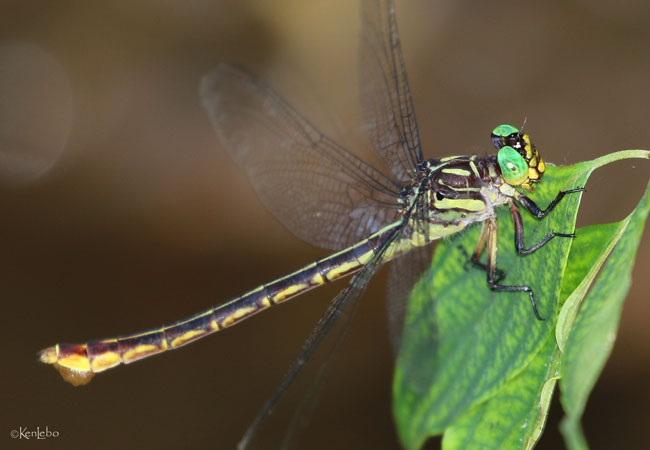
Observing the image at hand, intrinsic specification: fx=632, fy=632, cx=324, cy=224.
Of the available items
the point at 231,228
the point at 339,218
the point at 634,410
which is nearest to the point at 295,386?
the point at 339,218

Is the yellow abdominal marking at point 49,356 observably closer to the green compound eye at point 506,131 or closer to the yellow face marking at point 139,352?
the yellow face marking at point 139,352

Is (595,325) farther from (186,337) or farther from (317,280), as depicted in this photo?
(186,337)

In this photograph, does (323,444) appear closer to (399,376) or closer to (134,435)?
(134,435)

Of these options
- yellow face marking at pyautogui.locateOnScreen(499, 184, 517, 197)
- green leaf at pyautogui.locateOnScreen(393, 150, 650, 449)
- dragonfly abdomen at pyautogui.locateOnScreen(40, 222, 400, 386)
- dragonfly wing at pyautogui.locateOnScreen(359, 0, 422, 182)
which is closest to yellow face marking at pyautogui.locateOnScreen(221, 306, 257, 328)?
dragonfly abdomen at pyautogui.locateOnScreen(40, 222, 400, 386)

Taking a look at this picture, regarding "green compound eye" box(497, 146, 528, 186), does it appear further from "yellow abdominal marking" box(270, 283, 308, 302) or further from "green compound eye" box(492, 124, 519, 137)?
"yellow abdominal marking" box(270, 283, 308, 302)

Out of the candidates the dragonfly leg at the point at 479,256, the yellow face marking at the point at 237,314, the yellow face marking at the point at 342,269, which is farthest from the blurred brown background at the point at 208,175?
the dragonfly leg at the point at 479,256
